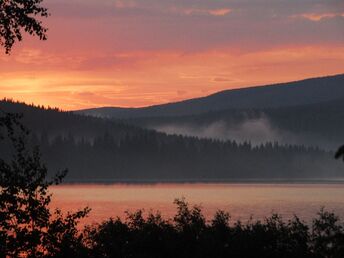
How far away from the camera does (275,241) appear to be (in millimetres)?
45500

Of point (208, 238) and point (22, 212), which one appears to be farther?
point (208, 238)

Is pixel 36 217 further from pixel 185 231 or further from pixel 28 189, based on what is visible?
pixel 185 231

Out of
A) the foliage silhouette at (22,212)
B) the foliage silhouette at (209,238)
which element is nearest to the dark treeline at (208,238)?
the foliage silhouette at (209,238)

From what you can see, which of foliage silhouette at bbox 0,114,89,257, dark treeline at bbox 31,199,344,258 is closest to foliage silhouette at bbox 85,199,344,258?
dark treeline at bbox 31,199,344,258

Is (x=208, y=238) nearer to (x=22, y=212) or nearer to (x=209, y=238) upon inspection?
(x=209, y=238)

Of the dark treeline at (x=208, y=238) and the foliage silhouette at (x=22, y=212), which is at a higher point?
the foliage silhouette at (x=22, y=212)

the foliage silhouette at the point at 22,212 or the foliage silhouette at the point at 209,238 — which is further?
the foliage silhouette at the point at 209,238

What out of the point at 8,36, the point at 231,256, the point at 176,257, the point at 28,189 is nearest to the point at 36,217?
the point at 28,189

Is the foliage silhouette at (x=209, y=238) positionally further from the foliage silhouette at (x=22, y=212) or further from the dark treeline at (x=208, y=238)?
the foliage silhouette at (x=22, y=212)

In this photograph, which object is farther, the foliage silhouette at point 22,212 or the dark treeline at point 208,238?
the dark treeline at point 208,238

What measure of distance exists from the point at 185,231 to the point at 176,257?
6.95ft

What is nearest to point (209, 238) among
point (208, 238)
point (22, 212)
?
point (208, 238)

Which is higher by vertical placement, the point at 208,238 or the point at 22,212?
the point at 22,212

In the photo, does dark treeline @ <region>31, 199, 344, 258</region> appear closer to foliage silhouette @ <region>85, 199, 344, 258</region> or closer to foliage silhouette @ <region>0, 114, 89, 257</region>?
foliage silhouette @ <region>85, 199, 344, 258</region>
